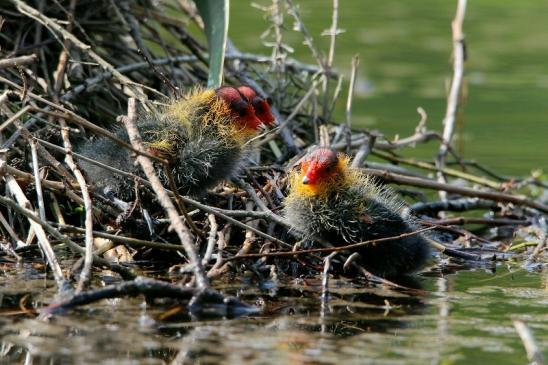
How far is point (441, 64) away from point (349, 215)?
5.91 meters

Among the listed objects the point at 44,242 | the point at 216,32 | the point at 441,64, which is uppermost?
the point at 441,64

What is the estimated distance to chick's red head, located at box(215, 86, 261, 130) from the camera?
4.50 m

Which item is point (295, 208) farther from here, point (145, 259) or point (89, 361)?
point (89, 361)

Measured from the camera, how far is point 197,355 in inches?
119

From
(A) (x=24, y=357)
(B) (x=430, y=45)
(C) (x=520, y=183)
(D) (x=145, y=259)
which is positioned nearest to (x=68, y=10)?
(D) (x=145, y=259)

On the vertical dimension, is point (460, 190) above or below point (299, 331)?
above

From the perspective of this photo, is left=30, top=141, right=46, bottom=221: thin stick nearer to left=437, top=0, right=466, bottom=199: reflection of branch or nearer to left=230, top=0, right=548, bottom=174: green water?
left=230, top=0, right=548, bottom=174: green water

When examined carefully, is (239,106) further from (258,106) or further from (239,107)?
(258,106)

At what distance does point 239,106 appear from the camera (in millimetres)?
4512

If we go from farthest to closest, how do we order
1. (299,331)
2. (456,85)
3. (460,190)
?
(456,85) → (460,190) → (299,331)

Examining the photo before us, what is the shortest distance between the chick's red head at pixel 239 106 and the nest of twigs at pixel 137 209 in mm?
138

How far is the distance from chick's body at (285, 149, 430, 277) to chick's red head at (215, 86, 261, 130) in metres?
0.38

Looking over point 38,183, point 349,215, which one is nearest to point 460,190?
point 349,215

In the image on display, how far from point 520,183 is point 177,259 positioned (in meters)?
2.23
